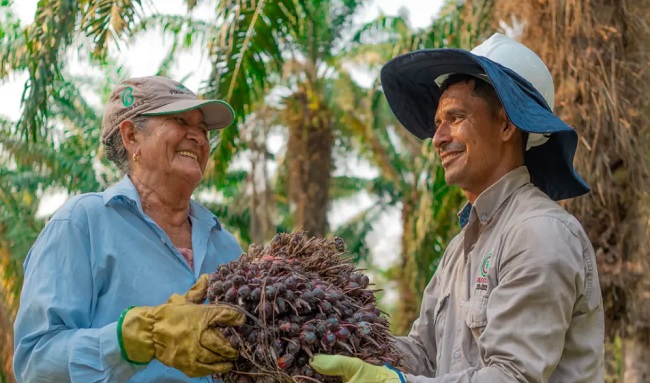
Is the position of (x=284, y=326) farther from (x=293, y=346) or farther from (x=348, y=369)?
(x=348, y=369)

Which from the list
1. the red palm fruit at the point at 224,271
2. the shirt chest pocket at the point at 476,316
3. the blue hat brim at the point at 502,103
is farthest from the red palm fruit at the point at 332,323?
the blue hat brim at the point at 502,103

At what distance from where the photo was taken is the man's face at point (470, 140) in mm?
3303

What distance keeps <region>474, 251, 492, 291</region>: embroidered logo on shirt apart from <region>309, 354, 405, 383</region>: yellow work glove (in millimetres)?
557

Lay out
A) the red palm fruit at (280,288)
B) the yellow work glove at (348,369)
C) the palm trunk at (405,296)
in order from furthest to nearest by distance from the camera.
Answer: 1. the palm trunk at (405,296)
2. the red palm fruit at (280,288)
3. the yellow work glove at (348,369)

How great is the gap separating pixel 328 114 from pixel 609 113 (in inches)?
324

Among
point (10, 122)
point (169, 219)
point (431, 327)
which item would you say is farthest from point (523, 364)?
point (10, 122)

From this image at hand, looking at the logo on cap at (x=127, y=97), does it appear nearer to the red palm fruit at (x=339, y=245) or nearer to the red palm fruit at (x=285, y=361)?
the red palm fruit at (x=339, y=245)

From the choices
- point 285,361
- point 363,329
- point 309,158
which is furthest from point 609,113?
point 309,158

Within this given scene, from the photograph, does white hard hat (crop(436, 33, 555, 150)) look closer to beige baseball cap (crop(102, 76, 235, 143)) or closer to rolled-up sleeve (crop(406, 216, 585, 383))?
rolled-up sleeve (crop(406, 216, 585, 383))

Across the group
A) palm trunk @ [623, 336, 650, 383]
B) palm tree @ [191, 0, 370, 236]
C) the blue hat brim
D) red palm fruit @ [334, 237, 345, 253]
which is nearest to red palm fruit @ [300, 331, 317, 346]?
red palm fruit @ [334, 237, 345, 253]

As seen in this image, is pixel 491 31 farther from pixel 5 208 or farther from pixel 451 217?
pixel 5 208

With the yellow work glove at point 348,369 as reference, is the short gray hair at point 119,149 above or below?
above

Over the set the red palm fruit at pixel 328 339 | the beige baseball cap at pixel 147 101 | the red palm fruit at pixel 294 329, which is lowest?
the red palm fruit at pixel 328 339

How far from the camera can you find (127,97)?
375 centimetres
